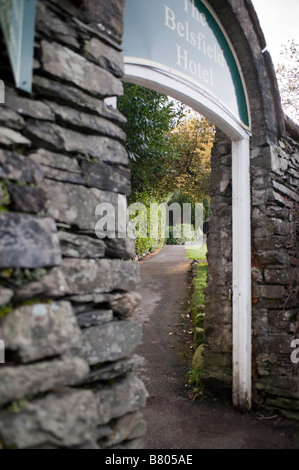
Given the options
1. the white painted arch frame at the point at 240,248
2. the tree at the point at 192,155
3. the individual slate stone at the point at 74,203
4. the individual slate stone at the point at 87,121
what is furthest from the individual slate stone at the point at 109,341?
the tree at the point at 192,155

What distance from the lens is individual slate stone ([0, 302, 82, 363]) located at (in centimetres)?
132

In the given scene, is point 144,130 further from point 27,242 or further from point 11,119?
point 27,242

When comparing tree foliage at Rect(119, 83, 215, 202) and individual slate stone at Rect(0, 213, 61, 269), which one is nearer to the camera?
individual slate stone at Rect(0, 213, 61, 269)

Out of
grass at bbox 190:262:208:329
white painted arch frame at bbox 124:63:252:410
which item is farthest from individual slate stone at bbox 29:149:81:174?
grass at bbox 190:262:208:329

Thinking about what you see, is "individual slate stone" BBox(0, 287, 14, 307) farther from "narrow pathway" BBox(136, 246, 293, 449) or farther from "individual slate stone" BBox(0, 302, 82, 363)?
"narrow pathway" BBox(136, 246, 293, 449)

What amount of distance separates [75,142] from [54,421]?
1.32 meters

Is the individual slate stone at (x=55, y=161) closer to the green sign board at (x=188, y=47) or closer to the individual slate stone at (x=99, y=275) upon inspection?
the individual slate stone at (x=99, y=275)

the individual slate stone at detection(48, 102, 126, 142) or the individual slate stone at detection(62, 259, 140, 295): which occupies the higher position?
the individual slate stone at detection(48, 102, 126, 142)

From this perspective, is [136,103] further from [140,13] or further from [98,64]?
[98,64]

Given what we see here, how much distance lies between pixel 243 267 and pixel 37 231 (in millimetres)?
2903

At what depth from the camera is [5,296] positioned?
52.8 inches

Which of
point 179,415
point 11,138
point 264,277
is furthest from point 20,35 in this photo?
point 179,415

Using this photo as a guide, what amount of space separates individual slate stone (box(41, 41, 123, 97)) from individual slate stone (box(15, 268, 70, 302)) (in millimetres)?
1025
